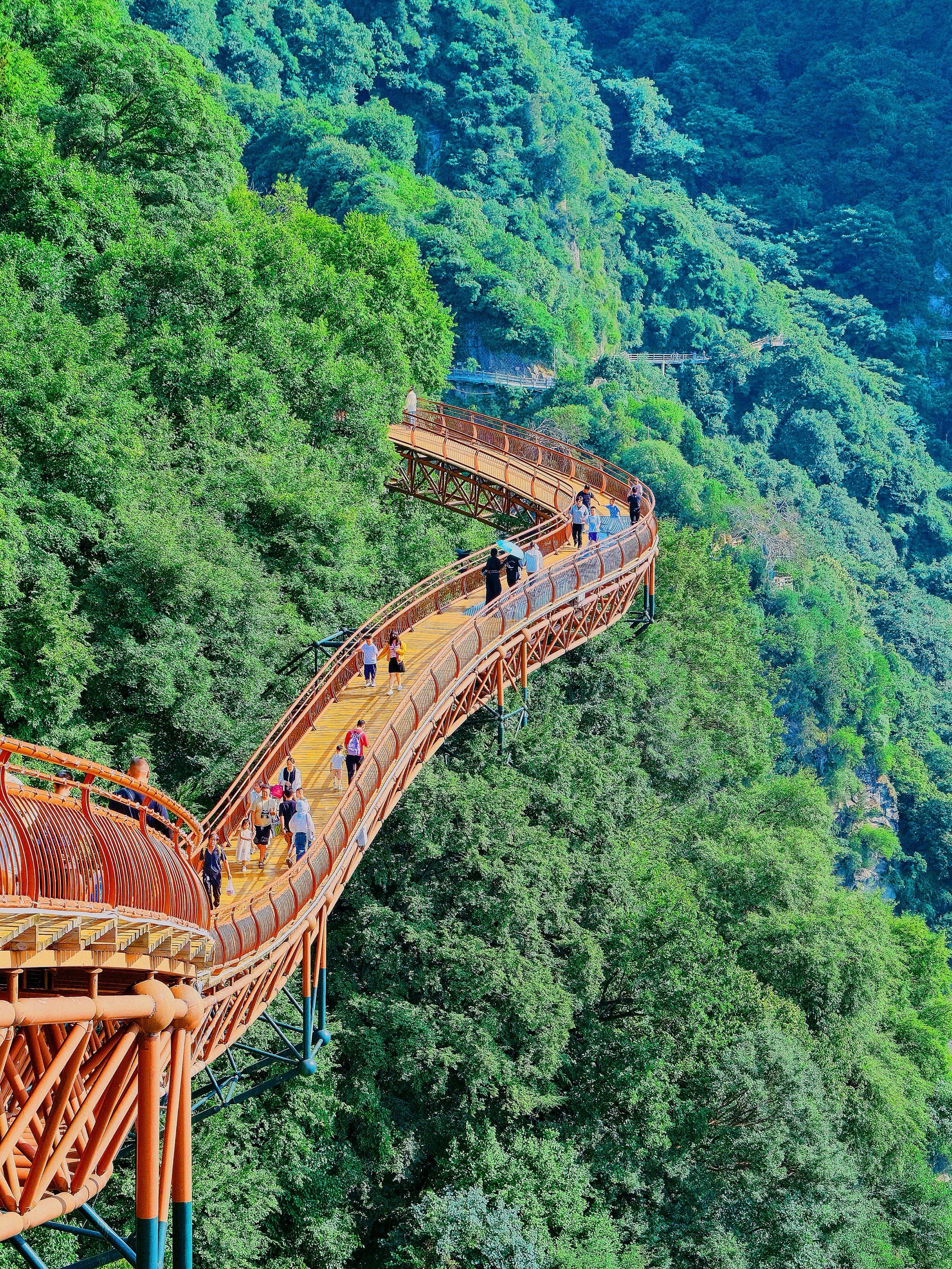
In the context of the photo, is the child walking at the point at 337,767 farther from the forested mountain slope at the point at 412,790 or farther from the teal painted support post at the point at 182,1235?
the teal painted support post at the point at 182,1235

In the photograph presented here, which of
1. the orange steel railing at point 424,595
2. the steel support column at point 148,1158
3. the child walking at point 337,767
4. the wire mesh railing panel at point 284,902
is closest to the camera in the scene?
the steel support column at point 148,1158

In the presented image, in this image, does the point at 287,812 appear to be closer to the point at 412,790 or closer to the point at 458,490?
the point at 412,790

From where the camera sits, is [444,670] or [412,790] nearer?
[444,670]

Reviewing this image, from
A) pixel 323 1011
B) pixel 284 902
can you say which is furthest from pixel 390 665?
pixel 284 902

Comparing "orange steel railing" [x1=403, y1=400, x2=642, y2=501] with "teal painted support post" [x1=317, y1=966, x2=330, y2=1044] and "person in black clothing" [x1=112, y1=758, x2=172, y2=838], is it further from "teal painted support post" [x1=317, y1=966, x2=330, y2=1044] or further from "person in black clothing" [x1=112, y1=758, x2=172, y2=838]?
"teal painted support post" [x1=317, y1=966, x2=330, y2=1044]

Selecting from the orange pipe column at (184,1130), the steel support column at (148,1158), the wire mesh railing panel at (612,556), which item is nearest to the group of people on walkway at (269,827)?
the orange pipe column at (184,1130)

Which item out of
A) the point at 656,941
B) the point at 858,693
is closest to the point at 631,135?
the point at 858,693

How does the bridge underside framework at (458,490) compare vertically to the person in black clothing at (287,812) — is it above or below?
below
